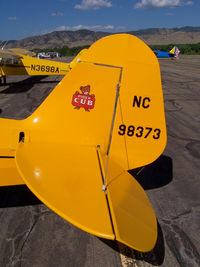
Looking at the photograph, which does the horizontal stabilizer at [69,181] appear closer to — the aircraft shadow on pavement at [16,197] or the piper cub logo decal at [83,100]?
the piper cub logo decal at [83,100]

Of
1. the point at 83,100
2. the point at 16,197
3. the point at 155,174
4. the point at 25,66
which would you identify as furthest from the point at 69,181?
the point at 25,66

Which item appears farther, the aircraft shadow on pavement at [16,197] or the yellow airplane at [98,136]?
the aircraft shadow on pavement at [16,197]

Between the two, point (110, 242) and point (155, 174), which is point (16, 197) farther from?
point (155, 174)

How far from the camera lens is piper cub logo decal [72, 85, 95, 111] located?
3.76m

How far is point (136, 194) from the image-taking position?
9.39 ft

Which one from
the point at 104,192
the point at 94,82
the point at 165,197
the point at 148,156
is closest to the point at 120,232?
the point at 104,192

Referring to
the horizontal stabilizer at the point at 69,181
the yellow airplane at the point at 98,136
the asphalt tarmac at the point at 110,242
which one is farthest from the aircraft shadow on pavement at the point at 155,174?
the horizontal stabilizer at the point at 69,181

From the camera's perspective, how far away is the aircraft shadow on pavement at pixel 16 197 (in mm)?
4926

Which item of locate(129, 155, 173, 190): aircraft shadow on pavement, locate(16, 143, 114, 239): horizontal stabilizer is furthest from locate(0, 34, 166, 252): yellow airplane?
locate(129, 155, 173, 190): aircraft shadow on pavement

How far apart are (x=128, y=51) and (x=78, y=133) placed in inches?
66.0

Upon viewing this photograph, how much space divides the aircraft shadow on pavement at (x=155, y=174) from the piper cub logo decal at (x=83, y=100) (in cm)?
309

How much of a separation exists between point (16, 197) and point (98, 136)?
2.83 metres

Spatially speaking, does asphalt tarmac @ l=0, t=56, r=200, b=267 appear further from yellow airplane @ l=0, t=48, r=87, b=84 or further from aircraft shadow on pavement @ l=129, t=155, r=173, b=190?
yellow airplane @ l=0, t=48, r=87, b=84

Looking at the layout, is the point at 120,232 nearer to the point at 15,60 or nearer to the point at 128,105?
the point at 128,105
